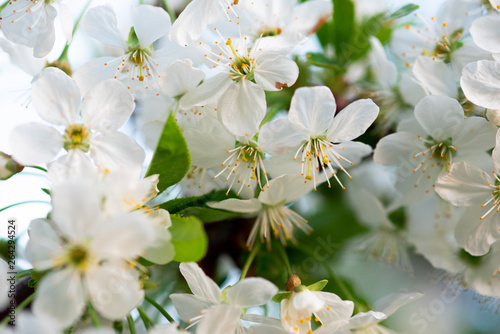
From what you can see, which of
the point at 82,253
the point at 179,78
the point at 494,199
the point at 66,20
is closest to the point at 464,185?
the point at 494,199

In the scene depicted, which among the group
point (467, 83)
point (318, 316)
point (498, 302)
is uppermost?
point (467, 83)

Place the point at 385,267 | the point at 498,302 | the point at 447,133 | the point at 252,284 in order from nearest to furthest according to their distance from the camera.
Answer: the point at 252,284, the point at 447,133, the point at 498,302, the point at 385,267

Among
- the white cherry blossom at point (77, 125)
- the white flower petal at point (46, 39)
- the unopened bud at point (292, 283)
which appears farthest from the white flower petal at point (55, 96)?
the unopened bud at point (292, 283)

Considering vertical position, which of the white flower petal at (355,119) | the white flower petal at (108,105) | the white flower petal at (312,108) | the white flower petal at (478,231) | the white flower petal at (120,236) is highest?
the white flower petal at (108,105)

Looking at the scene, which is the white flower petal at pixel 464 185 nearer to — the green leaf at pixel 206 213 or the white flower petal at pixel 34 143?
the green leaf at pixel 206 213

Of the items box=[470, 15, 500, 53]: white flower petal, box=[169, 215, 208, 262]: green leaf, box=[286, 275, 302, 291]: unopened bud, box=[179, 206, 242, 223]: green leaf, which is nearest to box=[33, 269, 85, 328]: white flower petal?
box=[169, 215, 208, 262]: green leaf

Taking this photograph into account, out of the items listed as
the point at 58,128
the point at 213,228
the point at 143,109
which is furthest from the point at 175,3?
the point at 58,128

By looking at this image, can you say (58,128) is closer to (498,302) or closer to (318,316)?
(318,316)
